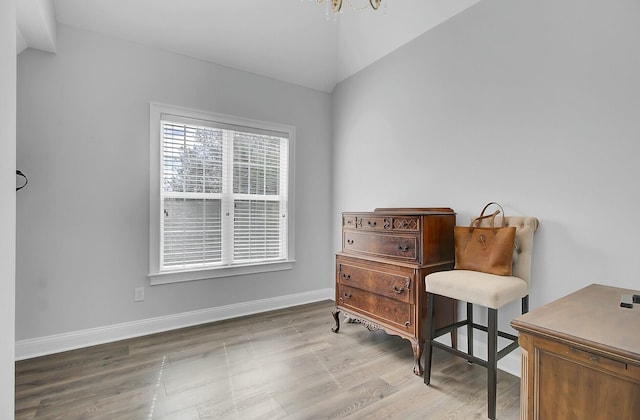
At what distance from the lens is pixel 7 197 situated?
1188mm

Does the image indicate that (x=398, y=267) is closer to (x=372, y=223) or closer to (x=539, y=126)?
(x=372, y=223)

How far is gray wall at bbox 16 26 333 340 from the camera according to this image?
2336mm

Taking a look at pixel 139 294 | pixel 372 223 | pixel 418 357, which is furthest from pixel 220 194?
pixel 418 357

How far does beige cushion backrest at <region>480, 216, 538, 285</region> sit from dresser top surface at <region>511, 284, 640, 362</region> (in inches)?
23.5

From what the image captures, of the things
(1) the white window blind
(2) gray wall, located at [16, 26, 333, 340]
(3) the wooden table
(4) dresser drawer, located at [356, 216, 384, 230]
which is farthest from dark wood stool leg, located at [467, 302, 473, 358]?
(2) gray wall, located at [16, 26, 333, 340]

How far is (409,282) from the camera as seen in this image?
2135 mm

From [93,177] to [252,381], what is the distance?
6.88 feet

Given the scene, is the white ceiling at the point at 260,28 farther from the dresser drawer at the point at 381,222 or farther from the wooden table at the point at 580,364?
the wooden table at the point at 580,364

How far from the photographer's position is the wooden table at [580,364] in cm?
83

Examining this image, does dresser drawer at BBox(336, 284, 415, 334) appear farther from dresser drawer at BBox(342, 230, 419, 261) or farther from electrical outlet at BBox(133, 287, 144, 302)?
electrical outlet at BBox(133, 287, 144, 302)

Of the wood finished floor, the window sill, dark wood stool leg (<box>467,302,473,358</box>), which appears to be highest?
the window sill

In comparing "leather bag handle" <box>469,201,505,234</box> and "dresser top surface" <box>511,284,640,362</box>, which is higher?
"leather bag handle" <box>469,201,505,234</box>

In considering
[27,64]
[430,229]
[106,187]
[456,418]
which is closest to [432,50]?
[430,229]

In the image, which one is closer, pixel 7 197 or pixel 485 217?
pixel 7 197
